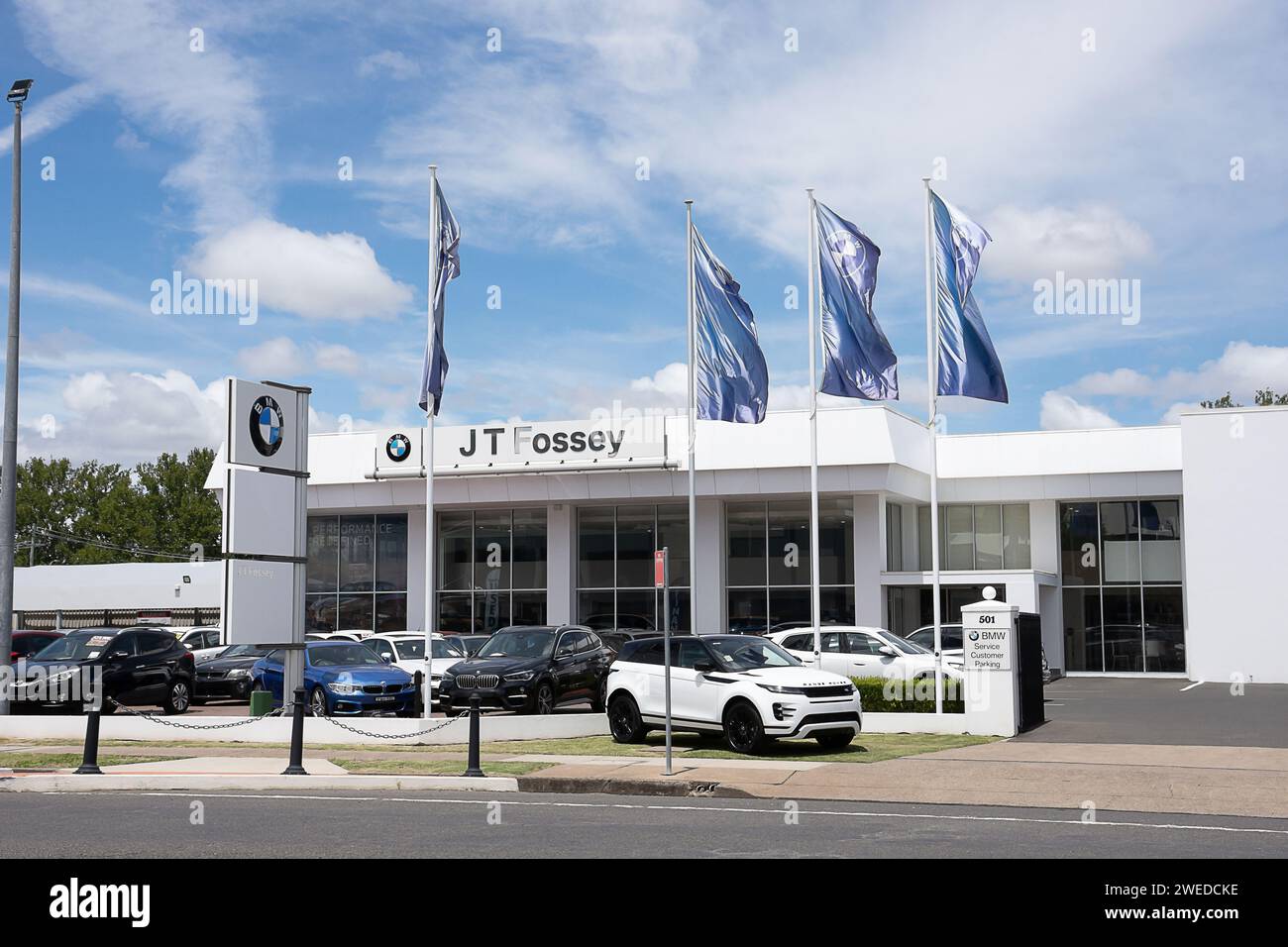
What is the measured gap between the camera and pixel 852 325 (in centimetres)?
2455

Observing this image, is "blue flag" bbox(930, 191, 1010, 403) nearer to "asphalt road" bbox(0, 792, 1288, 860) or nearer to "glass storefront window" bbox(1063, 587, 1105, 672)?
"asphalt road" bbox(0, 792, 1288, 860)

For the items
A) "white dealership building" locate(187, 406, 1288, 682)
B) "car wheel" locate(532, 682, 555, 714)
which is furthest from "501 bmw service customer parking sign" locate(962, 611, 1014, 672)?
"white dealership building" locate(187, 406, 1288, 682)

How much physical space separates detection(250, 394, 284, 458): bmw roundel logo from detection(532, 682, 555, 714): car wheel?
5.88 metres

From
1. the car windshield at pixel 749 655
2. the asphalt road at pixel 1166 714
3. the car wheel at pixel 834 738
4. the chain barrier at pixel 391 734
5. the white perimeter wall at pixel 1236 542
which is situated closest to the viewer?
the car wheel at pixel 834 738

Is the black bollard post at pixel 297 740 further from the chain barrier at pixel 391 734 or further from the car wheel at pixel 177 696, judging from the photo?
the car wheel at pixel 177 696

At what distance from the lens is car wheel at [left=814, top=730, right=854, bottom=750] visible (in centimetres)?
1843

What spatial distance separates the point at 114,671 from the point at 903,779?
630 inches

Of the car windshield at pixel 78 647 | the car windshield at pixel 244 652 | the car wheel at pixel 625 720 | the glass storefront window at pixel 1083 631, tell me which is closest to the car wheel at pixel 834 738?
the car wheel at pixel 625 720

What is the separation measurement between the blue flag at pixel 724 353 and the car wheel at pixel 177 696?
11322mm

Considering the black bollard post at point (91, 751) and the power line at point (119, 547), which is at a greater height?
the power line at point (119, 547)

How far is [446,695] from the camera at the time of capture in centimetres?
2345

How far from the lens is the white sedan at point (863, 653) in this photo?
2366 cm
